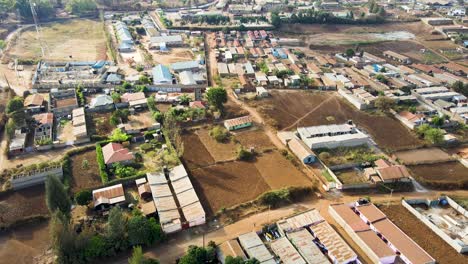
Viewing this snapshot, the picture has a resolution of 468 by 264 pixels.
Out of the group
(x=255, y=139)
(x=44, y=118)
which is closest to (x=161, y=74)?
(x=44, y=118)

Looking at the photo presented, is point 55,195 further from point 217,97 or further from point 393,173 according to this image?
point 393,173

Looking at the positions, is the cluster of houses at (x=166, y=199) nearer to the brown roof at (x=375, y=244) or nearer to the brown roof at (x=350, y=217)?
the brown roof at (x=350, y=217)

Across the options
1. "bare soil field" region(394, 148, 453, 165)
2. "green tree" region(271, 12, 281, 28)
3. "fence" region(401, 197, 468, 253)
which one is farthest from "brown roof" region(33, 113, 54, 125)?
"green tree" region(271, 12, 281, 28)

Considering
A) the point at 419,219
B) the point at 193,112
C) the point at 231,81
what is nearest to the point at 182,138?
the point at 193,112

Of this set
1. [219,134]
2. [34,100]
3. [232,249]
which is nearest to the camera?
[232,249]

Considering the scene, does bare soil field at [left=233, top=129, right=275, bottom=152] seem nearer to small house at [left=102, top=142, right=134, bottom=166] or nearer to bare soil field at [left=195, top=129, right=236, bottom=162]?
bare soil field at [left=195, top=129, right=236, bottom=162]

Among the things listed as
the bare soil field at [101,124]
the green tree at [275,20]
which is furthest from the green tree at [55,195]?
the green tree at [275,20]
